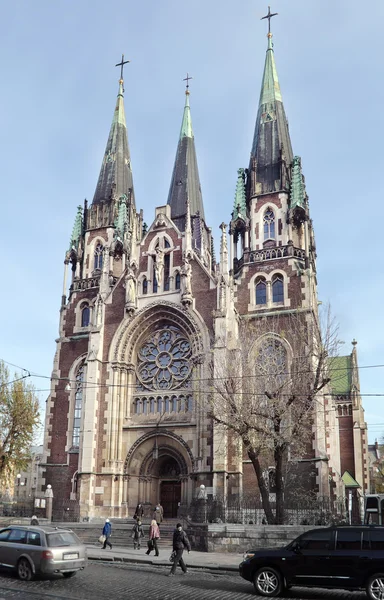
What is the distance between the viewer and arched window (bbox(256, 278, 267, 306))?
122ft

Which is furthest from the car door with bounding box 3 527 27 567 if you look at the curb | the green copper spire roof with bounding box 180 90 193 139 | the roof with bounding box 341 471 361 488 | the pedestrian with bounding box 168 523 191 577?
the green copper spire roof with bounding box 180 90 193 139

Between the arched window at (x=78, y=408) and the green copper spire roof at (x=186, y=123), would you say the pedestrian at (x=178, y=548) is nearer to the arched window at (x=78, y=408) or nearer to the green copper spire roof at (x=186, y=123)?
the arched window at (x=78, y=408)

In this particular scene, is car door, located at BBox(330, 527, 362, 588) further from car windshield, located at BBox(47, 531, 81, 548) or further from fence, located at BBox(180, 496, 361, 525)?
fence, located at BBox(180, 496, 361, 525)

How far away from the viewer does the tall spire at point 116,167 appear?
1873 inches

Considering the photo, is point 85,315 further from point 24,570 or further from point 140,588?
point 140,588

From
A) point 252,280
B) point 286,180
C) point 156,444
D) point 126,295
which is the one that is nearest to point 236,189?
point 286,180

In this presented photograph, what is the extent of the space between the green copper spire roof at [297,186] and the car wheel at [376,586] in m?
28.5

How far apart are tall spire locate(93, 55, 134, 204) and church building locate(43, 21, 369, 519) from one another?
16.0 feet

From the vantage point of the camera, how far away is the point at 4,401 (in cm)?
3947

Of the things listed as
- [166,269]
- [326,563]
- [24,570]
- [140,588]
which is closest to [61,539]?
[24,570]

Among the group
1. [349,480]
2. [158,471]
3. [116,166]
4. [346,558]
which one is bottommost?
[346,558]

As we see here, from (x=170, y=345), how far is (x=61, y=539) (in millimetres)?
21787

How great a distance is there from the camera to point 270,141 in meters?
42.8

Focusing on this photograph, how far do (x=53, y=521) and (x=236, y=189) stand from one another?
24447 millimetres
